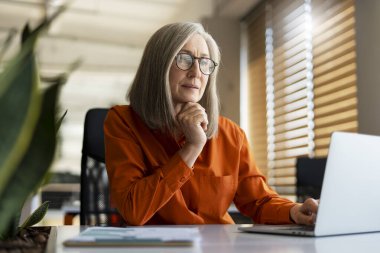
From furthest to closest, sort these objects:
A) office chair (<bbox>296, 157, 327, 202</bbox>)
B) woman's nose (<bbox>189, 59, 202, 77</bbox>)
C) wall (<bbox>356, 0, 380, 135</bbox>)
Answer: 1. wall (<bbox>356, 0, 380, 135</bbox>)
2. office chair (<bbox>296, 157, 327, 202</bbox>)
3. woman's nose (<bbox>189, 59, 202, 77</bbox>)

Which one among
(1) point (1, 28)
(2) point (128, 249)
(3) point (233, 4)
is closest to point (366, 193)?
(2) point (128, 249)

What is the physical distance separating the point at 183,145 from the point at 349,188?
52cm

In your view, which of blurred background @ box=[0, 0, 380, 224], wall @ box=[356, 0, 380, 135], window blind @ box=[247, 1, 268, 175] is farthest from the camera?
window blind @ box=[247, 1, 268, 175]

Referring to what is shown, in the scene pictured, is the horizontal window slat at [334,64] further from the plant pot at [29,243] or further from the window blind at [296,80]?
the plant pot at [29,243]

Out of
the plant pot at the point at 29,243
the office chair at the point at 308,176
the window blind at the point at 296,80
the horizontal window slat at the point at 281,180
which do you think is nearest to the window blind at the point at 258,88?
the window blind at the point at 296,80

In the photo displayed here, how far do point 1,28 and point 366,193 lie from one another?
4.59 meters

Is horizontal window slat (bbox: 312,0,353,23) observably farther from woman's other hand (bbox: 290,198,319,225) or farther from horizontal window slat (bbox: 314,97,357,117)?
woman's other hand (bbox: 290,198,319,225)

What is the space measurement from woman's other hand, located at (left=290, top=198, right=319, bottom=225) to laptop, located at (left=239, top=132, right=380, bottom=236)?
155 mm

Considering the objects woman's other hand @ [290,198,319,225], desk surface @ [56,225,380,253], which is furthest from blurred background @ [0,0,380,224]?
desk surface @ [56,225,380,253]

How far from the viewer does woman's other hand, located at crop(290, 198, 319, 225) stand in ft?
3.96

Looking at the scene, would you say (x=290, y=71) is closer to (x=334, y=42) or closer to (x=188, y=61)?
(x=334, y=42)

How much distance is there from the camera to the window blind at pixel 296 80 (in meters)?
2.82

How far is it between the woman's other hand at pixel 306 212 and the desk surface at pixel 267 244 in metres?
0.19

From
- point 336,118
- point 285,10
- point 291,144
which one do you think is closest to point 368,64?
point 336,118
